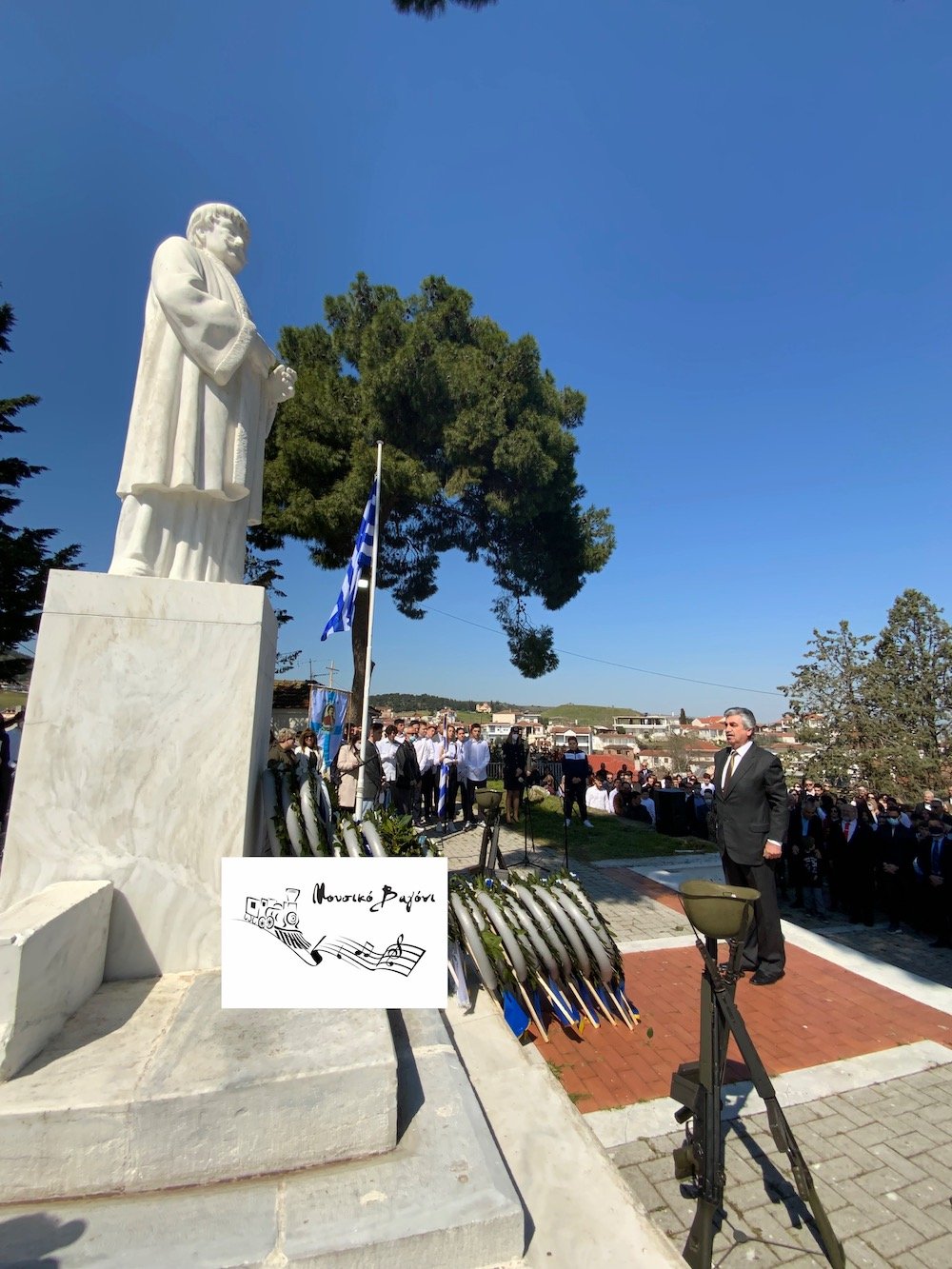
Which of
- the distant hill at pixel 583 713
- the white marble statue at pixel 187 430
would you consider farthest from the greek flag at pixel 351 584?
the distant hill at pixel 583 713

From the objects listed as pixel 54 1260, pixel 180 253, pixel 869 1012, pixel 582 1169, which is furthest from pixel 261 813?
pixel 869 1012

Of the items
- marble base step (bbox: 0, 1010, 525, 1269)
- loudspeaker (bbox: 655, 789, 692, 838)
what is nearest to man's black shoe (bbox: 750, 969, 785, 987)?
marble base step (bbox: 0, 1010, 525, 1269)

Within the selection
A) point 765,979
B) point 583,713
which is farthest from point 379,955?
point 583,713

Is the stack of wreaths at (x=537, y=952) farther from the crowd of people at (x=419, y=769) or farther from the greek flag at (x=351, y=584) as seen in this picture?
the greek flag at (x=351, y=584)

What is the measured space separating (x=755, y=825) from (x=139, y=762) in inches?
A: 148

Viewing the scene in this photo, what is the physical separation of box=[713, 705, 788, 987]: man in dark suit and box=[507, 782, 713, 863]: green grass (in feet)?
13.4

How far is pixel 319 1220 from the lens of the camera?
1.43 metres

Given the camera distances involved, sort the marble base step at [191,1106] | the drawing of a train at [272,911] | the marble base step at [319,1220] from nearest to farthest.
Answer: the marble base step at [319,1220]
the marble base step at [191,1106]
the drawing of a train at [272,911]

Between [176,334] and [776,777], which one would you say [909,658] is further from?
[176,334]

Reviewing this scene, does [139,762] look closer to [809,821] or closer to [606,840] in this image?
[809,821]

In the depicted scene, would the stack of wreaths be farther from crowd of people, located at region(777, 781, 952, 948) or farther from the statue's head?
crowd of people, located at region(777, 781, 952, 948)

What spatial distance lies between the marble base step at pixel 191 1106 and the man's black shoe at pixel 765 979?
341 centimetres

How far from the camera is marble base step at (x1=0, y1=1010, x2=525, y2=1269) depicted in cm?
134

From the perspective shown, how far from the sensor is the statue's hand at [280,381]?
11.3 ft
